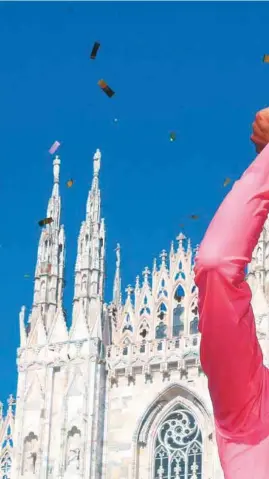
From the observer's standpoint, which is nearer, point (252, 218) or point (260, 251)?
point (252, 218)

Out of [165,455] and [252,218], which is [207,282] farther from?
[165,455]

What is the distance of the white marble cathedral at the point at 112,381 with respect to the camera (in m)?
21.2

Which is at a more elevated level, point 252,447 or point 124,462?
point 124,462

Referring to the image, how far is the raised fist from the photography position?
2.70 m

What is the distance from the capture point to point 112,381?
2222cm

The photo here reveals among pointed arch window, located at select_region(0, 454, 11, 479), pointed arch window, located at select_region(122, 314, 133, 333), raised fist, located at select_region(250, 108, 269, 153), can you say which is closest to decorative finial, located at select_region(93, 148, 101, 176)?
pointed arch window, located at select_region(122, 314, 133, 333)

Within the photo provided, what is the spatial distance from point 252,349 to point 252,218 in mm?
295

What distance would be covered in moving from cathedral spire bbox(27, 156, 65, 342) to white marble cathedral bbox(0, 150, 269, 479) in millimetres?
28

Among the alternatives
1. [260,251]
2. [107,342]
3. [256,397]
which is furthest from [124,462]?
[256,397]

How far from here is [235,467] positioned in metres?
2.53

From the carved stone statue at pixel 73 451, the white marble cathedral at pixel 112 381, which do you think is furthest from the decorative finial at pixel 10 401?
the carved stone statue at pixel 73 451

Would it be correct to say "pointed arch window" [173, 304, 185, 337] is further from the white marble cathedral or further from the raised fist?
the raised fist

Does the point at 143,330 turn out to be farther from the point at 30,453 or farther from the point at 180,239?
the point at 30,453

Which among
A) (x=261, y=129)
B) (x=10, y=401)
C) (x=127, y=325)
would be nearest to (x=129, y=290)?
(x=127, y=325)
